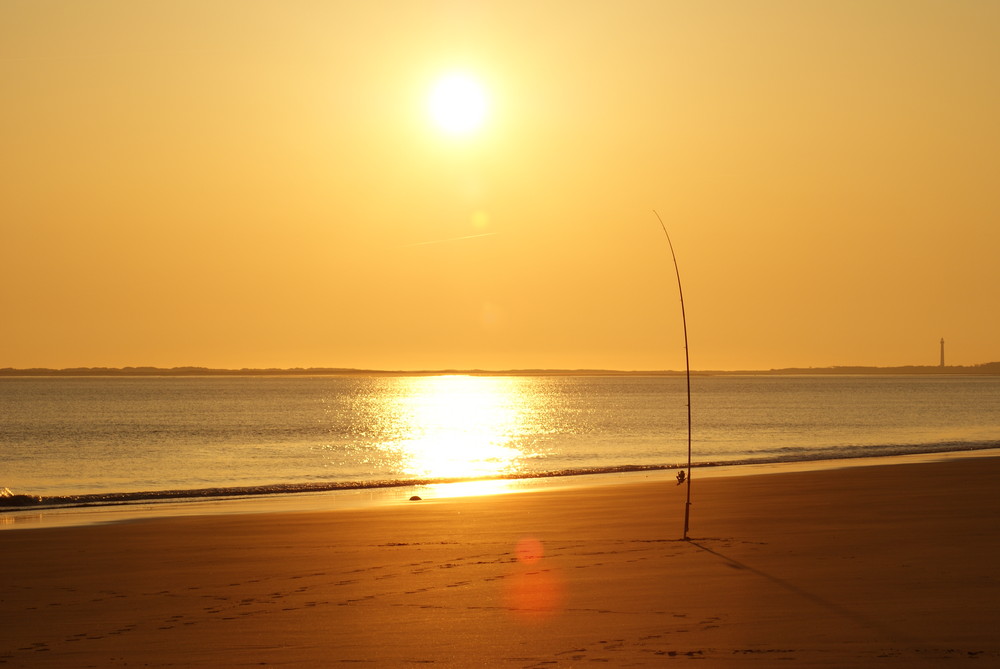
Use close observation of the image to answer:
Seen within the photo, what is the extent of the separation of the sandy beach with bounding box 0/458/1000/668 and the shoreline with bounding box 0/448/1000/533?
3571mm

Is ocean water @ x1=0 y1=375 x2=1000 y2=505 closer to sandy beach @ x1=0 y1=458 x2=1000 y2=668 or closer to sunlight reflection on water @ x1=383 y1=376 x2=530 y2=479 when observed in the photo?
sunlight reflection on water @ x1=383 y1=376 x2=530 y2=479

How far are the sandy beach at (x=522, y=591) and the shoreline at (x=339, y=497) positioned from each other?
3.57 metres

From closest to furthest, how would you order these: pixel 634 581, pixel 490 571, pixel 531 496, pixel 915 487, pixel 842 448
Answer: pixel 634 581 < pixel 490 571 < pixel 915 487 < pixel 531 496 < pixel 842 448

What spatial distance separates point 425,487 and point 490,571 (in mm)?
16631

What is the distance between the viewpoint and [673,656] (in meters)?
7.00

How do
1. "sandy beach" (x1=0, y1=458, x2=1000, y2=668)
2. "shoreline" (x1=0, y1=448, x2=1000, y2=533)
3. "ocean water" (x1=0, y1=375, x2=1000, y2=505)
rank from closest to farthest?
"sandy beach" (x1=0, y1=458, x2=1000, y2=668) → "shoreline" (x1=0, y1=448, x2=1000, y2=533) → "ocean water" (x1=0, y1=375, x2=1000, y2=505)

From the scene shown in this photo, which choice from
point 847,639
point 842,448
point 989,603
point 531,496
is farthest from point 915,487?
point 842,448

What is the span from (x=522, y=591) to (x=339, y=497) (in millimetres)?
15402

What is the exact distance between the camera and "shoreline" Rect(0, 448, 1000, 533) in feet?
65.6

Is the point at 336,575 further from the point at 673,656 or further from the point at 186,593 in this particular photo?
the point at 673,656

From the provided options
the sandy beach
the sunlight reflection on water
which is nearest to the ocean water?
the sunlight reflection on water

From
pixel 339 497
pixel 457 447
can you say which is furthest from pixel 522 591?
pixel 457 447

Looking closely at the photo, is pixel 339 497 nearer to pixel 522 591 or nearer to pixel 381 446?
pixel 522 591

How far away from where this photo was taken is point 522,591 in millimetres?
9383
